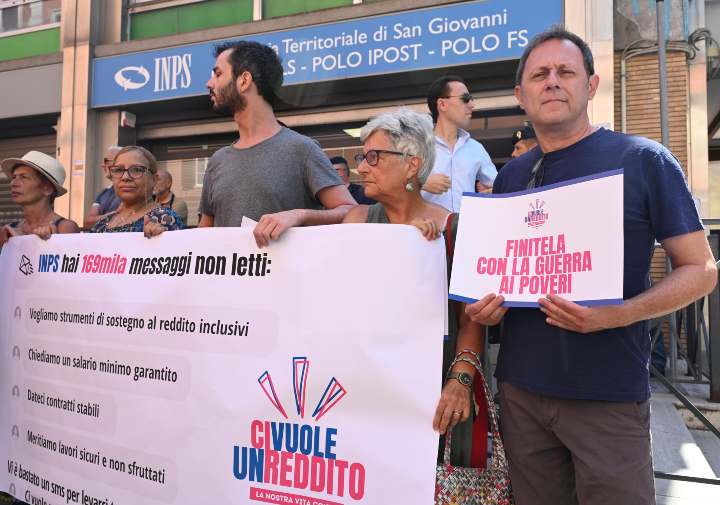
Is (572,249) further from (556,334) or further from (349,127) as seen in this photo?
(349,127)

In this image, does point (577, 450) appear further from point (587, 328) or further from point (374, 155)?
point (374, 155)

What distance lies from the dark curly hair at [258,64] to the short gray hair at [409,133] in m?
0.72

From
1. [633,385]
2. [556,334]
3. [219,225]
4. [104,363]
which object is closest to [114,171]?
[219,225]

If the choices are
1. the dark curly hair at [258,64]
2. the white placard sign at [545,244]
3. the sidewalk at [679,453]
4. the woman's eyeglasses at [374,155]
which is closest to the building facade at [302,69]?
the sidewalk at [679,453]

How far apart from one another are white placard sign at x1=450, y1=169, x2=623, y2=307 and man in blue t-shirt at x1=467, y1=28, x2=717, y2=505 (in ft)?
0.12

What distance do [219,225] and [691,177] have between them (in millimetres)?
5817

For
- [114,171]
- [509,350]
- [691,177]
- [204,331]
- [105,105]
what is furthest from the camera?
[105,105]

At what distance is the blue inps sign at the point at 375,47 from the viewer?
615 cm

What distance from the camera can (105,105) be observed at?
8.26m

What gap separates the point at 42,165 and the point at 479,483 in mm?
2840

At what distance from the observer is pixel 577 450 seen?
1527mm

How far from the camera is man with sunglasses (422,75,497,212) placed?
3.67 meters

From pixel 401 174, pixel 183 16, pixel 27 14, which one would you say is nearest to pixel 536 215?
pixel 401 174

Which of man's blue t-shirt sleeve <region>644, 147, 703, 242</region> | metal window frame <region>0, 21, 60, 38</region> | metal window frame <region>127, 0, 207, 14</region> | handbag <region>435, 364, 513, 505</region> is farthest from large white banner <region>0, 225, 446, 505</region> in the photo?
metal window frame <region>0, 21, 60, 38</region>
